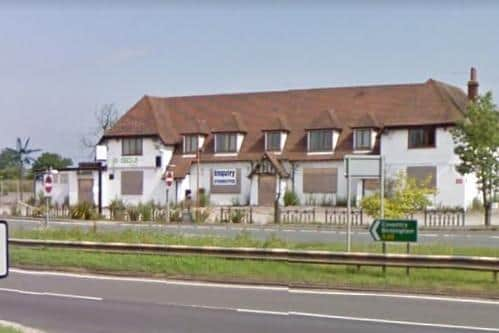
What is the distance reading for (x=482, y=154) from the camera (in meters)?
35.2

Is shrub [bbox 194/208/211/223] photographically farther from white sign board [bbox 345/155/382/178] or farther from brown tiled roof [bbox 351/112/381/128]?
white sign board [bbox 345/155/382/178]

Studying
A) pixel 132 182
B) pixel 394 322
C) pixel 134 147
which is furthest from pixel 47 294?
pixel 134 147

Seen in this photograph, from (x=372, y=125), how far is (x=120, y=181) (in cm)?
2251

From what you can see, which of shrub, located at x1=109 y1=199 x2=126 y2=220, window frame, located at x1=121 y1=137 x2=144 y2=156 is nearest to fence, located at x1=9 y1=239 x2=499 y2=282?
shrub, located at x1=109 y1=199 x2=126 y2=220

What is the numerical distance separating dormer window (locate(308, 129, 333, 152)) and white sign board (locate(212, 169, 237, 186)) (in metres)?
6.66

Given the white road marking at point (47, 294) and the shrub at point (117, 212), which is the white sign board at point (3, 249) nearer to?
the white road marking at point (47, 294)

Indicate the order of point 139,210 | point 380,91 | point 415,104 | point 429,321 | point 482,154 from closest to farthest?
point 429,321, point 482,154, point 139,210, point 415,104, point 380,91

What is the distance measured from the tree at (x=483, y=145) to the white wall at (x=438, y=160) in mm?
8369

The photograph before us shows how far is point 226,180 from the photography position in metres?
52.1

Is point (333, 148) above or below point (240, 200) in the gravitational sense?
above

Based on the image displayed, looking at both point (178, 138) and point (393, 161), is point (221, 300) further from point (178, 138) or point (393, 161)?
point (178, 138)

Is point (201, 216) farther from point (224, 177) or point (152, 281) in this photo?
point (152, 281)

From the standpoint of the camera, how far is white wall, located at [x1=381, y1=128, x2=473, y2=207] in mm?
45094

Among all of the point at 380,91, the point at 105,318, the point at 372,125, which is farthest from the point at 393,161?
the point at 105,318
